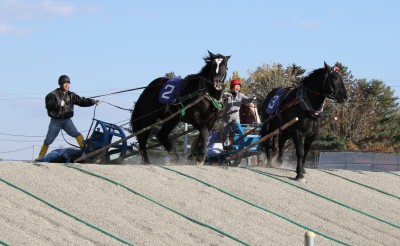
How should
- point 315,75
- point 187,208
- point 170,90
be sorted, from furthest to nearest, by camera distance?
point 170,90
point 315,75
point 187,208

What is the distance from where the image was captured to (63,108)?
1862 centimetres

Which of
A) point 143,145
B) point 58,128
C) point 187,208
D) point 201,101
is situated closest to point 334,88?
point 201,101

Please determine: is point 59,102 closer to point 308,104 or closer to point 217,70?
point 217,70

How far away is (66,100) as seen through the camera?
18688 mm

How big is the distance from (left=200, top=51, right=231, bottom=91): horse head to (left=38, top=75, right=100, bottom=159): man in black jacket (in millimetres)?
2313

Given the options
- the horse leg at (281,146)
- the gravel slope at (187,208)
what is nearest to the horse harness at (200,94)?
the gravel slope at (187,208)

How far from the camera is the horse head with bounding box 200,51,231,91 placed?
60.8 feet

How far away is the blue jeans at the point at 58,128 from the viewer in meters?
18.8

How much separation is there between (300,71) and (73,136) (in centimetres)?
5492

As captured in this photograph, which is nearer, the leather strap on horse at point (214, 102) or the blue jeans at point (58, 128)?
the leather strap on horse at point (214, 102)

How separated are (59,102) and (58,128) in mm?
613

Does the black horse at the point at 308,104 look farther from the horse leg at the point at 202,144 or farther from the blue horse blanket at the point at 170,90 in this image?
the blue horse blanket at the point at 170,90

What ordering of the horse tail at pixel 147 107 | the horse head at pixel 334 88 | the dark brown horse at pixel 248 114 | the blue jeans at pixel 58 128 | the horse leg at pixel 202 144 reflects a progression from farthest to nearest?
the dark brown horse at pixel 248 114 → the horse tail at pixel 147 107 → the blue jeans at pixel 58 128 → the horse head at pixel 334 88 → the horse leg at pixel 202 144

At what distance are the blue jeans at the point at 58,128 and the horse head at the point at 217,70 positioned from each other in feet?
9.26
